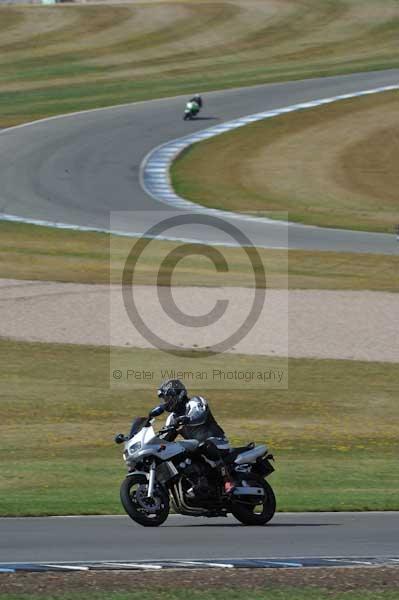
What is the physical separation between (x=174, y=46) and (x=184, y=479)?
76806 mm

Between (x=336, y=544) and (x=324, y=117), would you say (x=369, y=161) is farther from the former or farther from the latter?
(x=336, y=544)

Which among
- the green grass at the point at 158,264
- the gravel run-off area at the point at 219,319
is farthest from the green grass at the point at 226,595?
the green grass at the point at 158,264

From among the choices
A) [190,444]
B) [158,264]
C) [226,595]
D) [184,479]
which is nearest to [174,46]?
[158,264]

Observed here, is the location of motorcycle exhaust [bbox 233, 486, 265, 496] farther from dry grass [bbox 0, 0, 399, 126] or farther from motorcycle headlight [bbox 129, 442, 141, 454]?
dry grass [bbox 0, 0, 399, 126]

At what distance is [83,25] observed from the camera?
93188 millimetres

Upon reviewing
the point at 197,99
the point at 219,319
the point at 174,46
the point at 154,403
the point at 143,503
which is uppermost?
the point at 174,46

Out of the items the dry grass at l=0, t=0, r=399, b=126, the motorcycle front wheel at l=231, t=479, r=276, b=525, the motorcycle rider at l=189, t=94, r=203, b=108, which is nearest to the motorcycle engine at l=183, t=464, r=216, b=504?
the motorcycle front wheel at l=231, t=479, r=276, b=525

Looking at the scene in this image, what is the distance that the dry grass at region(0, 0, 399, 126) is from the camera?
7931 cm

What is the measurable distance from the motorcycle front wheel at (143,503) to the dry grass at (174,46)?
58.3 meters

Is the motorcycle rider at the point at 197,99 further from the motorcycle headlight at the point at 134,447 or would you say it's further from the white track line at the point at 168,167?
the motorcycle headlight at the point at 134,447

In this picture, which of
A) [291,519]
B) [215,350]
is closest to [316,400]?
[215,350]

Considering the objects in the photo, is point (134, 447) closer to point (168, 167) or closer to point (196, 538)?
point (196, 538)

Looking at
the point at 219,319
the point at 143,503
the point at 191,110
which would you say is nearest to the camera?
the point at 143,503

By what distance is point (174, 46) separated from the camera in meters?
90.2
